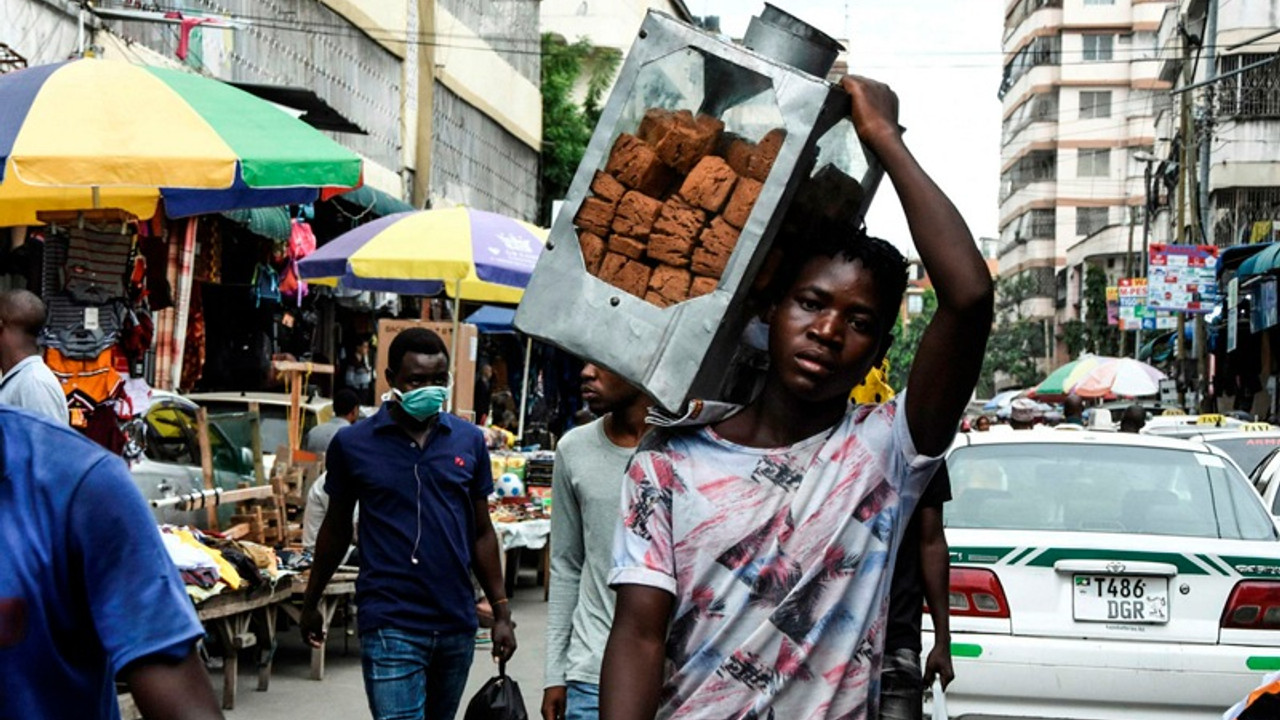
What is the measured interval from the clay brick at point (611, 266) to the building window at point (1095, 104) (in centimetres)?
9040

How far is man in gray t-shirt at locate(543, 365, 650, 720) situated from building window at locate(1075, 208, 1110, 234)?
8939 cm

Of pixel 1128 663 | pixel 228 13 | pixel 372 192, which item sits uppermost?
pixel 228 13

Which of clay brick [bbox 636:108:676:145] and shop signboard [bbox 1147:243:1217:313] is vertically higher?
shop signboard [bbox 1147:243:1217:313]

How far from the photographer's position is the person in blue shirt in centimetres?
229

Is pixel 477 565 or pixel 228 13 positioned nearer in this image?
pixel 477 565

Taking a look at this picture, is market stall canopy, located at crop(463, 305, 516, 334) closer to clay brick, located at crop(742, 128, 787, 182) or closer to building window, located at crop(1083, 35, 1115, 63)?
clay brick, located at crop(742, 128, 787, 182)

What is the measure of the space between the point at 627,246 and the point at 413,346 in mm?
3621

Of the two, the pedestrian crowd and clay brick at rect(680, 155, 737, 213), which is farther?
clay brick at rect(680, 155, 737, 213)

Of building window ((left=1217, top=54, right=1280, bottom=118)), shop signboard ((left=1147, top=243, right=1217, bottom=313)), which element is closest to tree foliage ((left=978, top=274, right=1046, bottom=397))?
building window ((left=1217, top=54, right=1280, bottom=118))

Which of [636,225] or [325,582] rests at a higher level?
[636,225]

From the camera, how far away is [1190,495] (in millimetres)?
8031

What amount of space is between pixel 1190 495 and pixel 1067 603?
95 cm

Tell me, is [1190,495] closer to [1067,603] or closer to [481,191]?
[1067,603]

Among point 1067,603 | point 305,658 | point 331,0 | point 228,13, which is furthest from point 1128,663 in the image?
point 331,0
